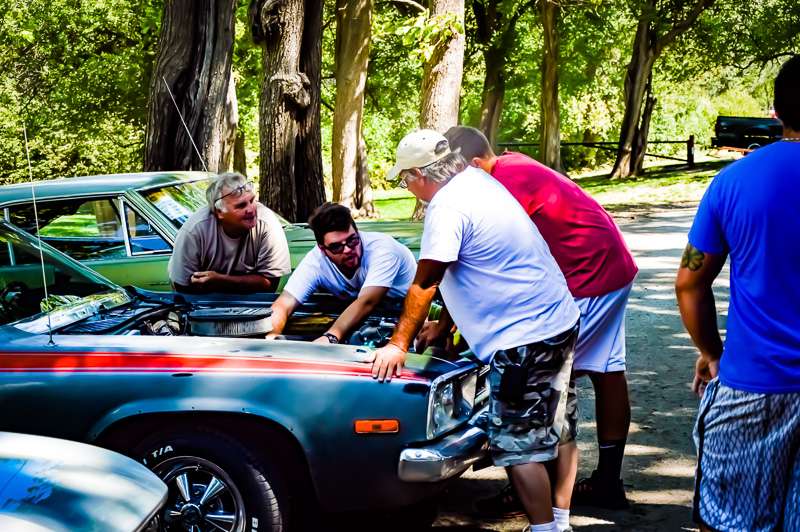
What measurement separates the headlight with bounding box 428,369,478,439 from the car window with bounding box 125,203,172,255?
12.3 feet

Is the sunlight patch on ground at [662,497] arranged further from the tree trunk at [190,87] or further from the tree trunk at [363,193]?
the tree trunk at [363,193]

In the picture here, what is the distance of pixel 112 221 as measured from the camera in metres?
7.88

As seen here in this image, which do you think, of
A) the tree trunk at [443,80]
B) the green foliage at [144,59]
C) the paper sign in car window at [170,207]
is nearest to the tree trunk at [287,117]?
the tree trunk at [443,80]

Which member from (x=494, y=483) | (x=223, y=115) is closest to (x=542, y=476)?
(x=494, y=483)

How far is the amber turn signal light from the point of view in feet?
13.6

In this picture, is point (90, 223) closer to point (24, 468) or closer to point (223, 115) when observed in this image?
point (223, 115)

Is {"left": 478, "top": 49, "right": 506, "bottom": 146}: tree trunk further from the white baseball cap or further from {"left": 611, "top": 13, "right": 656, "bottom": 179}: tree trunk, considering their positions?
the white baseball cap

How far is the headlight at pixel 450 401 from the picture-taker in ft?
14.0

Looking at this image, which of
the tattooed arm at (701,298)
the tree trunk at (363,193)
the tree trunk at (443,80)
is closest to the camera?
Result: the tattooed arm at (701,298)

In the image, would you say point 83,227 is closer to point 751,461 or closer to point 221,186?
point 221,186

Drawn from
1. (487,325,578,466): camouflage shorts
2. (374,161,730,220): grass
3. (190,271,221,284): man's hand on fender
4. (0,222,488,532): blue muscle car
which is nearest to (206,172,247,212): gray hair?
(190,271,221,284): man's hand on fender

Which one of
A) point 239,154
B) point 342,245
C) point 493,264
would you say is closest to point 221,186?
point 342,245

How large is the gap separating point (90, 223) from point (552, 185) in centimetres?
425

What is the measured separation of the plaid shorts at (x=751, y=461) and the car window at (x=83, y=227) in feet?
18.0
